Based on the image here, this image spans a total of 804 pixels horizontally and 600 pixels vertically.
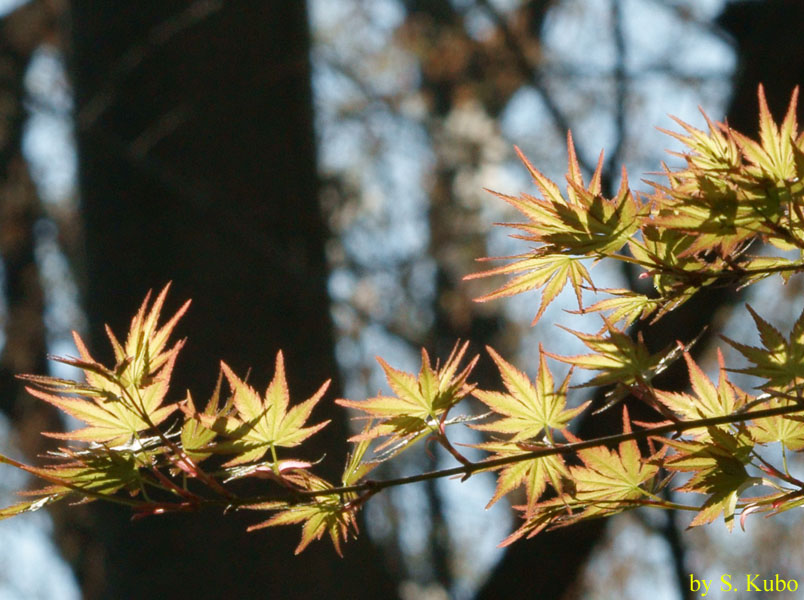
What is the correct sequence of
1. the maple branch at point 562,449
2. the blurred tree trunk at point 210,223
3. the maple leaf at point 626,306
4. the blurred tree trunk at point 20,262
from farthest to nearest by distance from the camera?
the blurred tree trunk at point 20,262, the blurred tree trunk at point 210,223, the maple leaf at point 626,306, the maple branch at point 562,449

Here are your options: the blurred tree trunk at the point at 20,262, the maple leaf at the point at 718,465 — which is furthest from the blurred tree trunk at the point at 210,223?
the blurred tree trunk at the point at 20,262

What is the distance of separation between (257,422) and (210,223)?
1456mm

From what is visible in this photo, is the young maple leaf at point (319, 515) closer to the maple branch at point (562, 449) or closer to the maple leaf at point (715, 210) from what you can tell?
the maple branch at point (562, 449)

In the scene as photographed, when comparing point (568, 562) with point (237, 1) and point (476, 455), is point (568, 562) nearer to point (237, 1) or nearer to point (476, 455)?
point (237, 1)

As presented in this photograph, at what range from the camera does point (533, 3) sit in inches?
194

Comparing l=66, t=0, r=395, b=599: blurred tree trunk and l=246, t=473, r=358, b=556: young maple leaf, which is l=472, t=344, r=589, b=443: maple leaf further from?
l=66, t=0, r=395, b=599: blurred tree trunk

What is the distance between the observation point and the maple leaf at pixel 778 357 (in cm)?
51

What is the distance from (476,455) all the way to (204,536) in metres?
2.28

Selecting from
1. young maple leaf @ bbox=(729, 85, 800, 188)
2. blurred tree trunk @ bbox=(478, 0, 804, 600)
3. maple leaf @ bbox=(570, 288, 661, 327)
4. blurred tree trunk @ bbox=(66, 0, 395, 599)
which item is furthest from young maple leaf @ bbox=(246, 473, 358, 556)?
blurred tree trunk @ bbox=(478, 0, 804, 600)

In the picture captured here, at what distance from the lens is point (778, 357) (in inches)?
20.3

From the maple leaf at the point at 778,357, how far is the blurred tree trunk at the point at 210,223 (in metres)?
1.31

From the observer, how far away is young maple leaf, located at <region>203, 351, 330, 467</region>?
502 millimetres

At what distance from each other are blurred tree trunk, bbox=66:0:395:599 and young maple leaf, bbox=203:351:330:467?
47.2 inches

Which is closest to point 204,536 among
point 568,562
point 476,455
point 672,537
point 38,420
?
point 568,562
